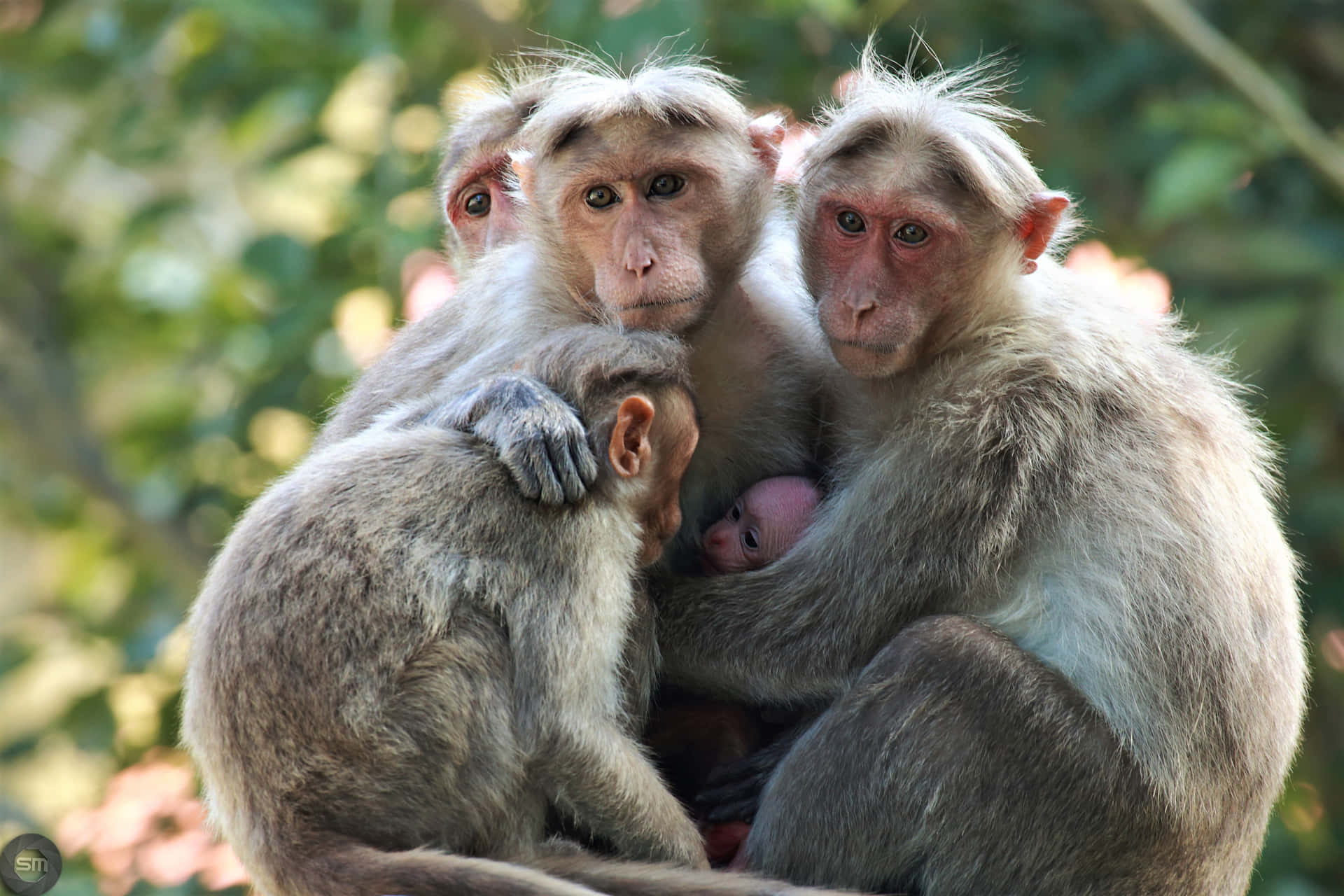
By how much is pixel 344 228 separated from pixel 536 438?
12.3ft

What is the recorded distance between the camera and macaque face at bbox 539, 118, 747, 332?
4043mm

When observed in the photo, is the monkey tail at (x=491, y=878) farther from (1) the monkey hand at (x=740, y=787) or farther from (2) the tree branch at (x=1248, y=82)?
(2) the tree branch at (x=1248, y=82)

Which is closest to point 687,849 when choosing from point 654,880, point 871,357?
point 654,880

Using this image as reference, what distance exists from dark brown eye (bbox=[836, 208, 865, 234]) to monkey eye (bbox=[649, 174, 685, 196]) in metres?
0.49

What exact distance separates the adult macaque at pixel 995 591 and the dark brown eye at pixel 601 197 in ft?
1.82

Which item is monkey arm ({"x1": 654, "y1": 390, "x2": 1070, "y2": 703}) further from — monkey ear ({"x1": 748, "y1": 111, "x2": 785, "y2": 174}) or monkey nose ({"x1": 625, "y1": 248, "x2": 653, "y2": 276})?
monkey ear ({"x1": 748, "y1": 111, "x2": 785, "y2": 174})

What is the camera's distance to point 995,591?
3891 millimetres

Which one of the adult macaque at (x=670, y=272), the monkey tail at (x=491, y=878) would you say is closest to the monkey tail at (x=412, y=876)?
the monkey tail at (x=491, y=878)

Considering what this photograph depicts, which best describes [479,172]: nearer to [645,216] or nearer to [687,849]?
[645,216]

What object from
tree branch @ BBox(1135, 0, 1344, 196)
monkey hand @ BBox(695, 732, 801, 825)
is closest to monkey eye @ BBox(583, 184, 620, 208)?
monkey hand @ BBox(695, 732, 801, 825)

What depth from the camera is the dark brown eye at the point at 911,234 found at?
13.0 ft

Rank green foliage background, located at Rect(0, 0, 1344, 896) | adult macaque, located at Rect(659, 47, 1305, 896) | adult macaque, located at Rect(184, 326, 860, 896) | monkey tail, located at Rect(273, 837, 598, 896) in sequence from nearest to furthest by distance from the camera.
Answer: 1. monkey tail, located at Rect(273, 837, 598, 896)
2. adult macaque, located at Rect(184, 326, 860, 896)
3. adult macaque, located at Rect(659, 47, 1305, 896)
4. green foliage background, located at Rect(0, 0, 1344, 896)

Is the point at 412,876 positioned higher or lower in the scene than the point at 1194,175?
lower

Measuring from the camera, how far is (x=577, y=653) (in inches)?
136
